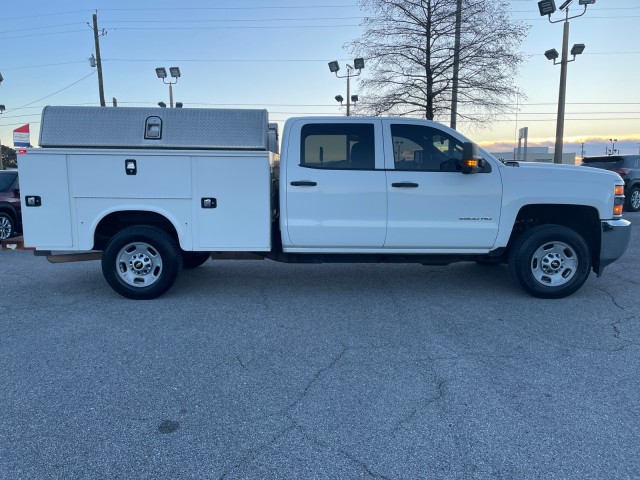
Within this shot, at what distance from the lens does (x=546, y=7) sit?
1598 centimetres

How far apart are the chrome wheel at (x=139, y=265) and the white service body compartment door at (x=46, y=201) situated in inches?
24.3

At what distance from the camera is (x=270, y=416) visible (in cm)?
313

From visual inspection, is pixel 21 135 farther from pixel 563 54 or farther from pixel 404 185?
pixel 563 54

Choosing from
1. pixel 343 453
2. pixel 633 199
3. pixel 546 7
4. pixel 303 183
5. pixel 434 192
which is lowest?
pixel 343 453

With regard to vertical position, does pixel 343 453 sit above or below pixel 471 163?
below

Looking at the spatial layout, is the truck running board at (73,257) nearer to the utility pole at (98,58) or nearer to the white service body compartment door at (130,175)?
the white service body compartment door at (130,175)

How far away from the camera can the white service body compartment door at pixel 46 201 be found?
17.5 feet

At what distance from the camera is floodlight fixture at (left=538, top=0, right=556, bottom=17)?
52.0 ft

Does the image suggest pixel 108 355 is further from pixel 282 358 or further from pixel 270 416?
pixel 270 416

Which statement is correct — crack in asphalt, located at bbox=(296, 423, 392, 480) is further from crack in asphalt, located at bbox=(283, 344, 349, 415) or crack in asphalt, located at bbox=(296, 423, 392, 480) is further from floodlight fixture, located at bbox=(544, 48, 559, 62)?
floodlight fixture, located at bbox=(544, 48, 559, 62)

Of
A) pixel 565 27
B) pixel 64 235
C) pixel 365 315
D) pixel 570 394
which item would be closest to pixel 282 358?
pixel 365 315

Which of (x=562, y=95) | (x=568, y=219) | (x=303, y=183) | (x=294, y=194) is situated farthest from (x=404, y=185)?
(x=562, y=95)

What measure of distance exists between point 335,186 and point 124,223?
2.67 m

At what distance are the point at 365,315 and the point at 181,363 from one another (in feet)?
6.82
